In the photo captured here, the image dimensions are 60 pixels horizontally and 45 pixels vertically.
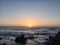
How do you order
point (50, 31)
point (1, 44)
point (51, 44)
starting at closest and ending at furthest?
point (51, 44) → point (1, 44) → point (50, 31)

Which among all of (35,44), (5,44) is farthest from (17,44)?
(35,44)

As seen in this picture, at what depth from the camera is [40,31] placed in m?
7.16

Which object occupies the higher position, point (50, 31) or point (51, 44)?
point (50, 31)

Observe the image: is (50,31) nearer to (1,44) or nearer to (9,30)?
(9,30)

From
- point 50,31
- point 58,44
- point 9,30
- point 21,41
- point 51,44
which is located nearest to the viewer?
point 58,44

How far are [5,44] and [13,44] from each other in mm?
348

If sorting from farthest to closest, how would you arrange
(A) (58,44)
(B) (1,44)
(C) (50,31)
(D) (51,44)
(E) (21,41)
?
1. (C) (50,31)
2. (E) (21,41)
3. (B) (1,44)
4. (D) (51,44)
5. (A) (58,44)

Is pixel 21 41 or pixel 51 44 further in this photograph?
pixel 21 41

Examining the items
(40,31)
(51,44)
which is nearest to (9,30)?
(40,31)

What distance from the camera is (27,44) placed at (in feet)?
15.1

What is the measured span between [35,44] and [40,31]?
8.57 feet

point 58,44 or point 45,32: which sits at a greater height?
point 45,32

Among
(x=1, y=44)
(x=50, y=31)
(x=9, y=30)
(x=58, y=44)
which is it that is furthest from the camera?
(x=9, y=30)

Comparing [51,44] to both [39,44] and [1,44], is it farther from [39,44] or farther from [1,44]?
[1,44]
